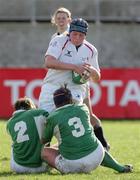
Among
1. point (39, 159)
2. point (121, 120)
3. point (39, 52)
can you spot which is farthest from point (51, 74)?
point (39, 52)

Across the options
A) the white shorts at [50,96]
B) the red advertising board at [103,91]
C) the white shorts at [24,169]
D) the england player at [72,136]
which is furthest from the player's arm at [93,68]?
the red advertising board at [103,91]

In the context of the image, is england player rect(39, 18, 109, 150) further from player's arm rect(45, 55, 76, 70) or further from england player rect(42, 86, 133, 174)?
england player rect(42, 86, 133, 174)

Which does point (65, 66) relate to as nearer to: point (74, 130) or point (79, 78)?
→ point (79, 78)

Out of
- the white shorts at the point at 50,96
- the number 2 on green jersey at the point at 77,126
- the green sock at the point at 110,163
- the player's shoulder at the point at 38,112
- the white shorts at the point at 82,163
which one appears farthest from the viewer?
the white shorts at the point at 50,96

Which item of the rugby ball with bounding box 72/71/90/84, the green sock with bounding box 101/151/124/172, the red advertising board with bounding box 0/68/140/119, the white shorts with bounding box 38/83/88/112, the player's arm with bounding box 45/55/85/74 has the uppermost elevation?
the player's arm with bounding box 45/55/85/74

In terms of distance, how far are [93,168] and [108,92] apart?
12937 mm

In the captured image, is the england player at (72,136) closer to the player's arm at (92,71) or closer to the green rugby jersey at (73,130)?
the green rugby jersey at (73,130)

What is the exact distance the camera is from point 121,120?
2175 cm

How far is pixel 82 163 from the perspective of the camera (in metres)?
9.06

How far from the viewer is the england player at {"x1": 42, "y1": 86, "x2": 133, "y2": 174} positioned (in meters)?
8.95

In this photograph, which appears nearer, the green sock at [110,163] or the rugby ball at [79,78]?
the green sock at [110,163]

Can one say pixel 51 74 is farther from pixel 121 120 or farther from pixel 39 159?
pixel 121 120

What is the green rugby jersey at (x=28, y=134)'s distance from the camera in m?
9.42

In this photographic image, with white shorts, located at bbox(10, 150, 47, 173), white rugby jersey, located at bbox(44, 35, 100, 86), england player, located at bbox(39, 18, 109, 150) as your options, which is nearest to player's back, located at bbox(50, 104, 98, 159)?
white shorts, located at bbox(10, 150, 47, 173)
